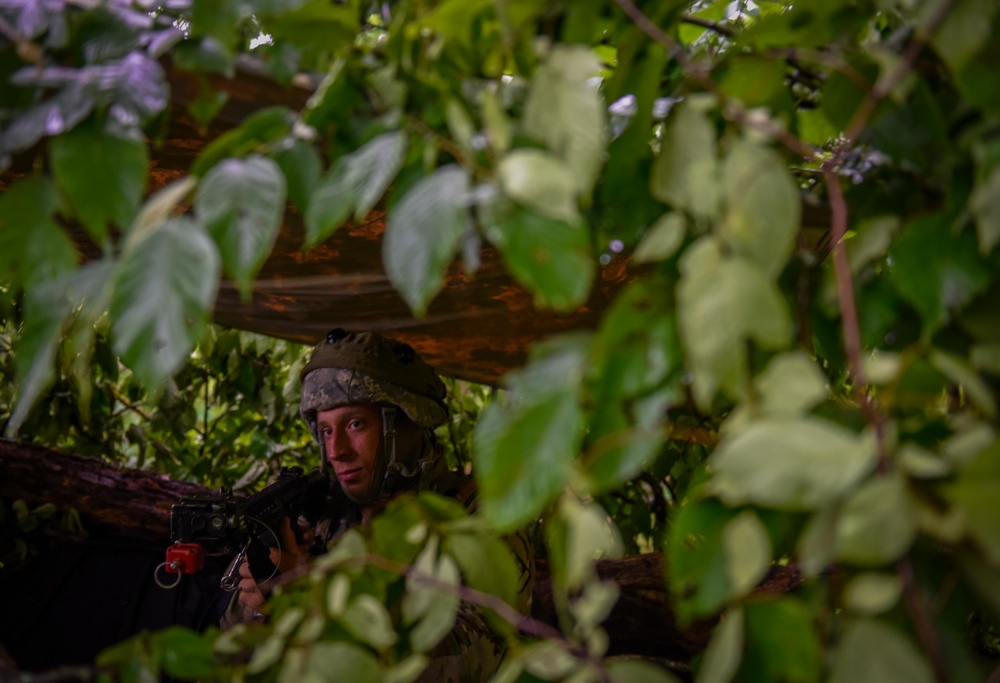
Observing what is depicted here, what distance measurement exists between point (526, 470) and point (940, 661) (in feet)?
0.92

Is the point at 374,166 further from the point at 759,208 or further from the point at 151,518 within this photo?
the point at 151,518

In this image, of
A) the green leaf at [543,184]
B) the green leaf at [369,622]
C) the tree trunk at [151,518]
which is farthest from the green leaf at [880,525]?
the tree trunk at [151,518]

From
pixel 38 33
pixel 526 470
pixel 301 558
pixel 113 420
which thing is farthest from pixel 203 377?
pixel 526 470

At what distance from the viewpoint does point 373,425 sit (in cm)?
248

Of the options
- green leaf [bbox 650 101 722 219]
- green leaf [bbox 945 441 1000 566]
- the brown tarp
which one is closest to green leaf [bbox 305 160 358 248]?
green leaf [bbox 650 101 722 219]

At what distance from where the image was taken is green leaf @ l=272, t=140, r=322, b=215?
721 mm

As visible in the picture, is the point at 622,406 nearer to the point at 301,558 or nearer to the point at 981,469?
the point at 981,469

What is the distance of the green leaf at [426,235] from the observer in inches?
23.4

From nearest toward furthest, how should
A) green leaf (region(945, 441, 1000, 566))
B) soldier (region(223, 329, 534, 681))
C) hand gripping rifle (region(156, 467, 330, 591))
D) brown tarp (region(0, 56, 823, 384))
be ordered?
green leaf (region(945, 441, 1000, 566)), brown tarp (region(0, 56, 823, 384)), hand gripping rifle (region(156, 467, 330, 591)), soldier (region(223, 329, 534, 681))

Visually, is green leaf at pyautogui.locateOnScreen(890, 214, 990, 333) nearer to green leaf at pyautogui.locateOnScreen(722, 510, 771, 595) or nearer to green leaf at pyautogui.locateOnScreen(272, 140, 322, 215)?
green leaf at pyautogui.locateOnScreen(722, 510, 771, 595)

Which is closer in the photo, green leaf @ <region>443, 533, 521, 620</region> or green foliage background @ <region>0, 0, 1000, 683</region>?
green foliage background @ <region>0, 0, 1000, 683</region>

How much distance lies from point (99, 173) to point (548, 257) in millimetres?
337

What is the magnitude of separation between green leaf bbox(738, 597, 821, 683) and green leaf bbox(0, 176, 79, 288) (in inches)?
21.7

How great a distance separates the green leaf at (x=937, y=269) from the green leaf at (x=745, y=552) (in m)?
0.21
